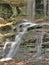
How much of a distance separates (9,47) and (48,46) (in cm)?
141

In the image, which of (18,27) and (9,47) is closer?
(9,47)

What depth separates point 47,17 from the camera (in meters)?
16.4

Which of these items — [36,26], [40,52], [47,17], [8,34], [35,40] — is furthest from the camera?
[47,17]

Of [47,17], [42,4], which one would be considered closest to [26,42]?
[47,17]

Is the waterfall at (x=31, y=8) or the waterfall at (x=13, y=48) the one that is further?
the waterfall at (x=31, y=8)

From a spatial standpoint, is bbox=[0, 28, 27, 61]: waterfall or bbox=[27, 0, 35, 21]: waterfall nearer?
bbox=[0, 28, 27, 61]: waterfall

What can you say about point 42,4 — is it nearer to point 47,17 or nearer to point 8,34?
point 47,17

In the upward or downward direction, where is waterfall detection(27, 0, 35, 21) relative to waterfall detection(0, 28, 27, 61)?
upward

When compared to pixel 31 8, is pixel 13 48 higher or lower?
lower

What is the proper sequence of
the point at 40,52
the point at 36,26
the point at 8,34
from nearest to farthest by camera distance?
the point at 40,52 → the point at 8,34 → the point at 36,26

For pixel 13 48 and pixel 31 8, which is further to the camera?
pixel 31 8

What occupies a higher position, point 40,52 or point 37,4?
point 37,4

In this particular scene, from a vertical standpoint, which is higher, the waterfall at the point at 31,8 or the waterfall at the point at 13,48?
the waterfall at the point at 31,8

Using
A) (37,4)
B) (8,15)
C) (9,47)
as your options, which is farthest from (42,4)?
(9,47)
